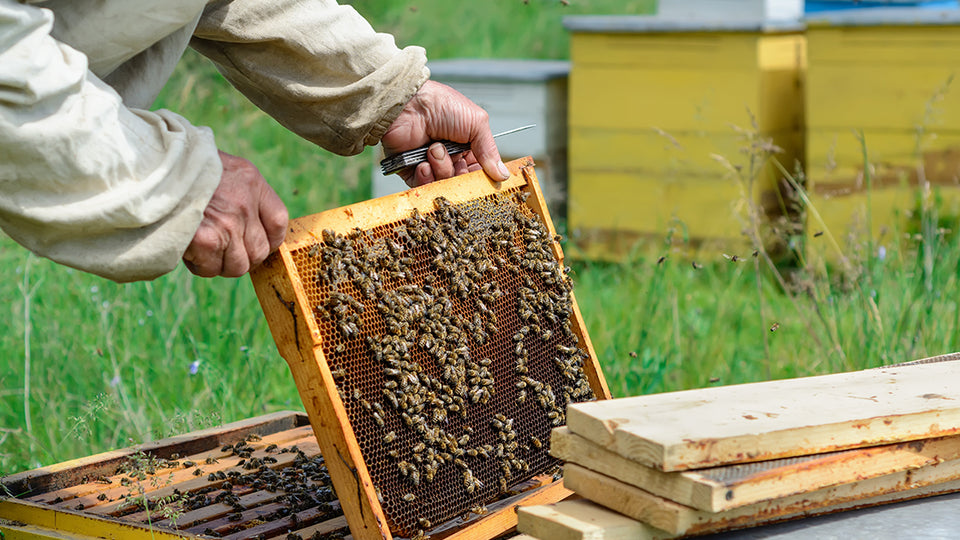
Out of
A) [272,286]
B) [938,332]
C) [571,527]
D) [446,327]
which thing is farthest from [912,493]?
[938,332]

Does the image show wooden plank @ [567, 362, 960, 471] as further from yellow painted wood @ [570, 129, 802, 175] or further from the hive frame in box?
yellow painted wood @ [570, 129, 802, 175]

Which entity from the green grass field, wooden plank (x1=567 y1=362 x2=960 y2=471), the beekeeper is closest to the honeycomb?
the beekeeper

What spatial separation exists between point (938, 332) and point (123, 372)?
3372 mm

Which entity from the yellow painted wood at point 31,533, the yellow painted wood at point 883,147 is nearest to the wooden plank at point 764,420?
the yellow painted wood at point 31,533

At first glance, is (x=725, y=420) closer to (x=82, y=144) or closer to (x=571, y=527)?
(x=571, y=527)

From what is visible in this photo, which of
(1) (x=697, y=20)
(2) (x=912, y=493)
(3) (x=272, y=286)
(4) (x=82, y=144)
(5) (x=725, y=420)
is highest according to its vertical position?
(1) (x=697, y=20)

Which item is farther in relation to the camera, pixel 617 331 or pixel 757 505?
pixel 617 331

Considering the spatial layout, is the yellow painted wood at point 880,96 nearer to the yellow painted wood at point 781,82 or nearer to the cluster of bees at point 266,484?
the yellow painted wood at point 781,82

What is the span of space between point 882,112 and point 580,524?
15.3 ft

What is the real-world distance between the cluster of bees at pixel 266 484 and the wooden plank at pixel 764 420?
870 mm

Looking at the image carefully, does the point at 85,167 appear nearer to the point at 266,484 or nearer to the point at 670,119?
the point at 266,484

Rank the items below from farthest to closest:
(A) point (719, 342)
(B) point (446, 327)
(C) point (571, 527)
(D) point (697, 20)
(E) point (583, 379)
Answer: (D) point (697, 20), (A) point (719, 342), (E) point (583, 379), (B) point (446, 327), (C) point (571, 527)

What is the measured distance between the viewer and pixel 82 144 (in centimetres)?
202

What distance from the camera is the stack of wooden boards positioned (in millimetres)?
1901
